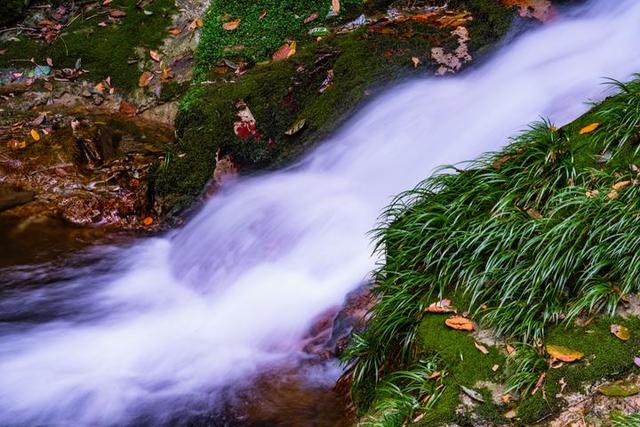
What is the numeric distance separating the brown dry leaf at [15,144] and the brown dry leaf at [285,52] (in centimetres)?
327

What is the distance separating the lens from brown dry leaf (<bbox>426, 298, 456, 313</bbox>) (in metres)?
4.32

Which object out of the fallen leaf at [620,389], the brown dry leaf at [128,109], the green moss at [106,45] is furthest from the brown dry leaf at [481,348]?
the green moss at [106,45]

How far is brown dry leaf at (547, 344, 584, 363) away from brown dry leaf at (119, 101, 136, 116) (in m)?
6.26

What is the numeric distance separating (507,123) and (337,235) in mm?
2148

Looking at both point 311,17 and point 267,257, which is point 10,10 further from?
point 267,257

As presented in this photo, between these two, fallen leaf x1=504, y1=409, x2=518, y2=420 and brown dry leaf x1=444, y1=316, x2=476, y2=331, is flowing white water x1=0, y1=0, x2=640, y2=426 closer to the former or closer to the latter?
brown dry leaf x1=444, y1=316, x2=476, y2=331

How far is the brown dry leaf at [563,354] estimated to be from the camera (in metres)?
3.70

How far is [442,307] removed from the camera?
4.34m

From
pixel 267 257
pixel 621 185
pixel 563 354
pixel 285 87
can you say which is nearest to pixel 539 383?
pixel 563 354

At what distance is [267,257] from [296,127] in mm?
1759

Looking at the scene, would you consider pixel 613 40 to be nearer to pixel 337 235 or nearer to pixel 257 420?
pixel 337 235

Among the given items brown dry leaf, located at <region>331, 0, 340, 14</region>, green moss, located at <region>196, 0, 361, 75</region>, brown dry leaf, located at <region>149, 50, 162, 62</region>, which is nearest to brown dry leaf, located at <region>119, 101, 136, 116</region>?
brown dry leaf, located at <region>149, 50, 162, 62</region>

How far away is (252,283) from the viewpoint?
6.19 meters

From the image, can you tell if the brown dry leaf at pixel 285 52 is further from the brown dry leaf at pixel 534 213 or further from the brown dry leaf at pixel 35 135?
the brown dry leaf at pixel 534 213
